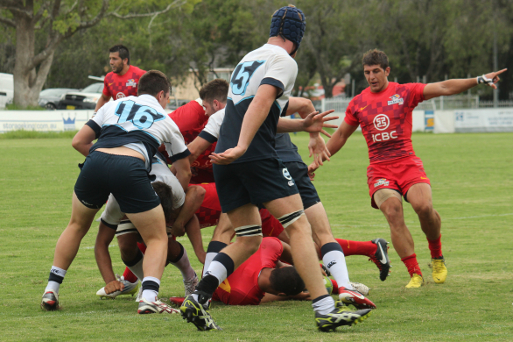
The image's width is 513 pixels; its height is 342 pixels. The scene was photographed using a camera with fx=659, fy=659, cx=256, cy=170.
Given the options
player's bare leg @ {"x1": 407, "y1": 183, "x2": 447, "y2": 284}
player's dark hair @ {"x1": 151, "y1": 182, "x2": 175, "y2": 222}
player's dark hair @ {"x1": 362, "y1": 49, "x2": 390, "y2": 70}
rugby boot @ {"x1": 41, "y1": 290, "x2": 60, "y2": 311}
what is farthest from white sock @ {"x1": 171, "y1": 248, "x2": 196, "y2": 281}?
player's dark hair @ {"x1": 362, "y1": 49, "x2": 390, "y2": 70}

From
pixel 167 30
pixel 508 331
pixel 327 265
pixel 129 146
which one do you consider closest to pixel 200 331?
pixel 327 265

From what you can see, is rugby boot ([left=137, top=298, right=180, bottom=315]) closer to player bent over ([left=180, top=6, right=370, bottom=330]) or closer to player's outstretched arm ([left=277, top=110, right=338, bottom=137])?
player bent over ([left=180, top=6, right=370, bottom=330])

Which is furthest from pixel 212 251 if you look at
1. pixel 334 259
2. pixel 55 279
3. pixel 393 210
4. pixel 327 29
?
pixel 327 29

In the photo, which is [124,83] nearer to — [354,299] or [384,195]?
[384,195]

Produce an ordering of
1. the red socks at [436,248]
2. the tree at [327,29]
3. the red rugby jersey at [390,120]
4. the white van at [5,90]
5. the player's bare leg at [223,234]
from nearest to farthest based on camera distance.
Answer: the player's bare leg at [223,234] < the red socks at [436,248] < the red rugby jersey at [390,120] < the white van at [5,90] < the tree at [327,29]

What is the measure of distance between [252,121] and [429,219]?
2569mm

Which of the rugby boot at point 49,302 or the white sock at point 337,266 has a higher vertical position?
the white sock at point 337,266

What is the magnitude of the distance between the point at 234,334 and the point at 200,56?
5657 cm

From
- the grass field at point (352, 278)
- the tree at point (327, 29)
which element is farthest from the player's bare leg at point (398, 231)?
the tree at point (327, 29)

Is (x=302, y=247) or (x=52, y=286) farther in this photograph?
(x=52, y=286)

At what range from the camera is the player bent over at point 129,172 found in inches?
182

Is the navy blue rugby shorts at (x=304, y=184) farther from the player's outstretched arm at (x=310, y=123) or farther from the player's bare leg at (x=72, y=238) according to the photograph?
the player's bare leg at (x=72, y=238)

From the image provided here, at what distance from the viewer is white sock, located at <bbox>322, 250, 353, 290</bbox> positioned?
4609 mm

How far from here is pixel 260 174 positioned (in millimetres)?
4141
